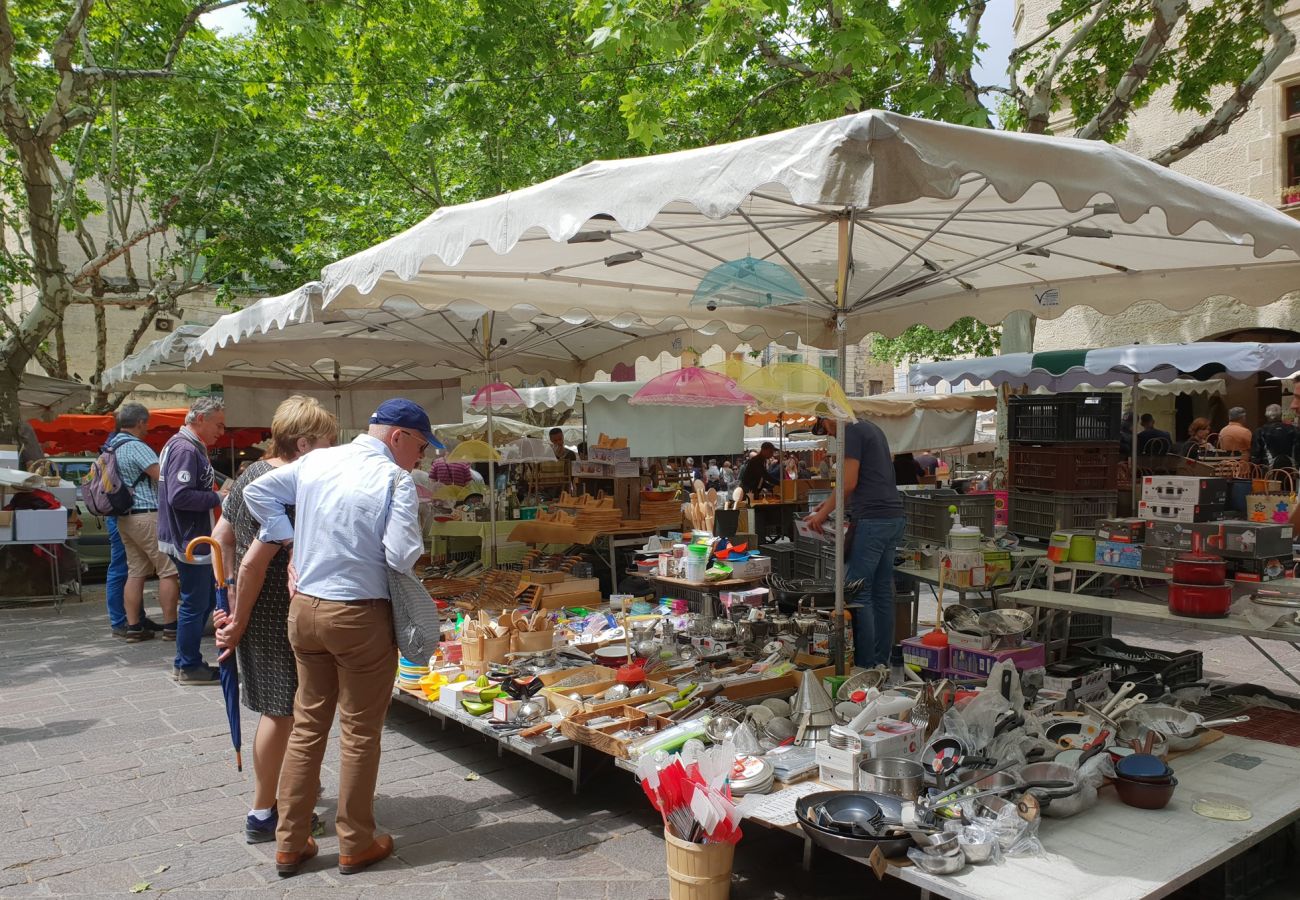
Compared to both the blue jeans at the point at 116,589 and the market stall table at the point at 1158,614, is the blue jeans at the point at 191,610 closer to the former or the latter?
the blue jeans at the point at 116,589

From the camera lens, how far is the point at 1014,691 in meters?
4.29

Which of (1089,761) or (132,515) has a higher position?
(132,515)

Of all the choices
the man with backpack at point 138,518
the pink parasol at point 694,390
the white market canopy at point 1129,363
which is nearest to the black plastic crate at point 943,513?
the pink parasol at point 694,390

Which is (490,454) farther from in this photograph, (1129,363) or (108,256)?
(108,256)

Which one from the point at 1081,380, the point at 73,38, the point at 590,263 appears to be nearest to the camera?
the point at 590,263

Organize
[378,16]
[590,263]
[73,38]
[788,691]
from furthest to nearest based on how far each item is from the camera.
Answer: [378,16] < [73,38] < [590,263] < [788,691]

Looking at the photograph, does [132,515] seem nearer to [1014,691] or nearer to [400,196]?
[1014,691]

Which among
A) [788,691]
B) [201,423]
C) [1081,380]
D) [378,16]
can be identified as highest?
[378,16]

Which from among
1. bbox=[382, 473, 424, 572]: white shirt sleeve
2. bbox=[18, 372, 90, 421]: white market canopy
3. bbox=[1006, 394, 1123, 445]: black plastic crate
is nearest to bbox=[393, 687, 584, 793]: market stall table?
bbox=[382, 473, 424, 572]: white shirt sleeve

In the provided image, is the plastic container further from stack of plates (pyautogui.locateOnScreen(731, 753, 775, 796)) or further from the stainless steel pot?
stack of plates (pyautogui.locateOnScreen(731, 753, 775, 796))

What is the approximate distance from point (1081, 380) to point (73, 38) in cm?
1176

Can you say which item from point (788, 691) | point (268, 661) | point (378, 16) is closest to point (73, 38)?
point (378, 16)

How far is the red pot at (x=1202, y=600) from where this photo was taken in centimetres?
451

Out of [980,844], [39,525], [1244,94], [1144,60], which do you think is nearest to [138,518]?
[39,525]
